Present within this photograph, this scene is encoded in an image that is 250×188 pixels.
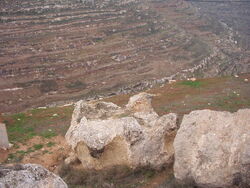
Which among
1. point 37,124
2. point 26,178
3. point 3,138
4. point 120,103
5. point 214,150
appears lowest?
point 120,103

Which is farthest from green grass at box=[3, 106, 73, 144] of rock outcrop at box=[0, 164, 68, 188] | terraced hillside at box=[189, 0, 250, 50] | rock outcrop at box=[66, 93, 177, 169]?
terraced hillside at box=[189, 0, 250, 50]

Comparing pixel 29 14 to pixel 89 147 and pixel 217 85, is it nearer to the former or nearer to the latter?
pixel 217 85

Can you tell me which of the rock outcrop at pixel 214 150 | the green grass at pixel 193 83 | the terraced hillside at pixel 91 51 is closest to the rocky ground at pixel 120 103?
the green grass at pixel 193 83

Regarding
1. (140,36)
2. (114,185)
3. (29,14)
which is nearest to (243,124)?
(114,185)

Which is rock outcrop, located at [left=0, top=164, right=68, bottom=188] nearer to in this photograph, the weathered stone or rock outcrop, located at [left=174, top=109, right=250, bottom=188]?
rock outcrop, located at [left=174, top=109, right=250, bottom=188]

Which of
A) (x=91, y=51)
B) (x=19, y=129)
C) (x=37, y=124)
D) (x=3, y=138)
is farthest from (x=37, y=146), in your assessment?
(x=91, y=51)

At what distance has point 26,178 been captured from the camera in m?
5.43

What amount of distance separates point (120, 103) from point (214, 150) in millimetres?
12853

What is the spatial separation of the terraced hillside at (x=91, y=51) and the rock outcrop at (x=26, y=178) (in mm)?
28815

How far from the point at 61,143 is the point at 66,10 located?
38.8m

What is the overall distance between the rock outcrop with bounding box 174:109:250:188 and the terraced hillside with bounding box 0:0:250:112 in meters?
27.1

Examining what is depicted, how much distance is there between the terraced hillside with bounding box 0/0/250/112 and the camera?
1540 inches

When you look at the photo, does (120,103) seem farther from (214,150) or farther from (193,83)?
(214,150)

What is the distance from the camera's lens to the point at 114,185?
9.12 meters
